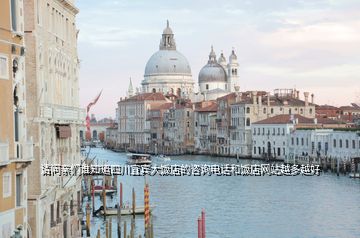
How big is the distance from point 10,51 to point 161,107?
66.3m

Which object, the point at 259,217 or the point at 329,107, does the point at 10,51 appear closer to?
the point at 259,217

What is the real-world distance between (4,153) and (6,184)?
1.30 ft

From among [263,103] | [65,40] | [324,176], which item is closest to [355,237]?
[65,40]

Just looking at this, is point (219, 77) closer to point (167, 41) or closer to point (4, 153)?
point (167, 41)

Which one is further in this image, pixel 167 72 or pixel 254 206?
pixel 167 72

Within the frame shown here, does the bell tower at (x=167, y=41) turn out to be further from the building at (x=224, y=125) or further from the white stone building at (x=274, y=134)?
the white stone building at (x=274, y=134)

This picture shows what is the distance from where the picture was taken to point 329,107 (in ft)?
212

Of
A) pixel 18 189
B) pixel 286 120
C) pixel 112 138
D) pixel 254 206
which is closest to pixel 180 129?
pixel 286 120

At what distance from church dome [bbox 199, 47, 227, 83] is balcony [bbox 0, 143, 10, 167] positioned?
244ft

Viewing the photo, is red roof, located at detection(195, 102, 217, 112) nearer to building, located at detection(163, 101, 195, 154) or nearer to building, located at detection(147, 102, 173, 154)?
building, located at detection(163, 101, 195, 154)

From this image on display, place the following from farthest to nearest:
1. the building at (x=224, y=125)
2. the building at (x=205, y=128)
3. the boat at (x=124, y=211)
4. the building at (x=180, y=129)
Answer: the building at (x=180, y=129) → the building at (x=205, y=128) → the building at (x=224, y=125) → the boat at (x=124, y=211)

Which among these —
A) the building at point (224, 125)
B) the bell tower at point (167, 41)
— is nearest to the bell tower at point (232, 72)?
the bell tower at point (167, 41)

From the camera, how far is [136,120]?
7919 cm

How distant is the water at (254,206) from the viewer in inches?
691
